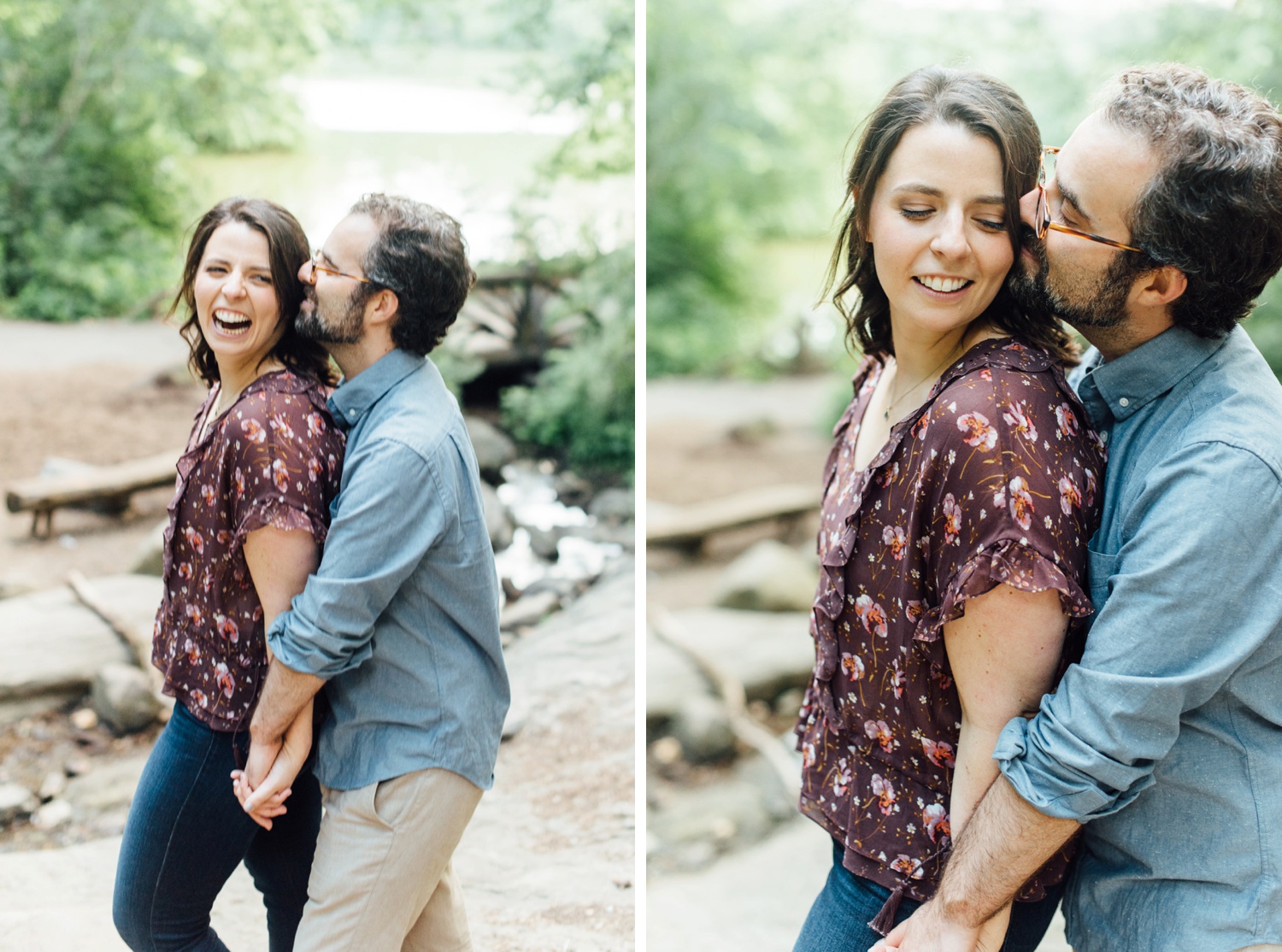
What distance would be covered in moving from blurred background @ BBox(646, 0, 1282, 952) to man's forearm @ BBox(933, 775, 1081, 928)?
172 cm

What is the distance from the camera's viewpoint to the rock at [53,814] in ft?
10.9

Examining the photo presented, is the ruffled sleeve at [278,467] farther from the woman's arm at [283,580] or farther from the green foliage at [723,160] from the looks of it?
the green foliage at [723,160]

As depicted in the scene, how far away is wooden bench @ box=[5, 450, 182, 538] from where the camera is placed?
4566 mm

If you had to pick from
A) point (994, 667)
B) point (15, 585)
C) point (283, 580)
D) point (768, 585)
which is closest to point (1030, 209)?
point (994, 667)

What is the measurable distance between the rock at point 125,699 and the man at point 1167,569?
9.76 feet

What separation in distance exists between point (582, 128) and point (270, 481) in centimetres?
466

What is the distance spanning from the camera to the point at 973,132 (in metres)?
1.55

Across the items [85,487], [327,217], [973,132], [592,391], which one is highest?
[973,132]

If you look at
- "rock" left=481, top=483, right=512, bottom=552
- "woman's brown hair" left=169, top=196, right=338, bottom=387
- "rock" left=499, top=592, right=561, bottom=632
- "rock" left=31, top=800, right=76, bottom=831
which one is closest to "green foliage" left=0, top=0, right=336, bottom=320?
"rock" left=481, top=483, right=512, bottom=552

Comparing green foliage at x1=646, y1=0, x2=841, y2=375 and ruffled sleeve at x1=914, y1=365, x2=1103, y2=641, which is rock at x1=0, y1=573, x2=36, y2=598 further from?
green foliage at x1=646, y1=0, x2=841, y2=375

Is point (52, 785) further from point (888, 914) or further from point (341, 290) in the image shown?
point (888, 914)

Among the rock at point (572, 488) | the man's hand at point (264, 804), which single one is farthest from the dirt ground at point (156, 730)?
the man's hand at point (264, 804)

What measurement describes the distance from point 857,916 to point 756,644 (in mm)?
3053

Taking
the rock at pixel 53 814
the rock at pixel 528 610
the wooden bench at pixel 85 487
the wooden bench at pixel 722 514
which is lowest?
the wooden bench at pixel 722 514
